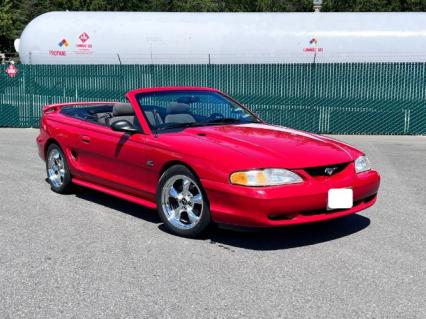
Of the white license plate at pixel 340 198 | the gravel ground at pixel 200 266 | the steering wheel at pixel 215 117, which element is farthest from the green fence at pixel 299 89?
the white license plate at pixel 340 198

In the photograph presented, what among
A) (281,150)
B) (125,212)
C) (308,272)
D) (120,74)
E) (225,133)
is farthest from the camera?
(120,74)

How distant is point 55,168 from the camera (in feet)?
24.4

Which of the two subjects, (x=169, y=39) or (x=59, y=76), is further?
(x=169, y=39)

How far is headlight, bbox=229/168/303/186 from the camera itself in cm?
478

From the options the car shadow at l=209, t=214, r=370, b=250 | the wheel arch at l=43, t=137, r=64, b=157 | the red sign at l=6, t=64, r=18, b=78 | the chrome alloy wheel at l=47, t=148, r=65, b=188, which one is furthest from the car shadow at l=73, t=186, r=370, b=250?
the red sign at l=6, t=64, r=18, b=78

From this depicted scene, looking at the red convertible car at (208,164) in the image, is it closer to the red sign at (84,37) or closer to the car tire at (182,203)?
the car tire at (182,203)

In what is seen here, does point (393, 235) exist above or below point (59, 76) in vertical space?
below

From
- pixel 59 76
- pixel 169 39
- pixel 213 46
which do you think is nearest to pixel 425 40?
pixel 213 46

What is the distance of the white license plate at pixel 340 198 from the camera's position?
4918mm

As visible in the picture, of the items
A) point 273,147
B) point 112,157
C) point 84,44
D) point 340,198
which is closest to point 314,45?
point 84,44

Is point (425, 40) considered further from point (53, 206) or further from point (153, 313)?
point (153, 313)

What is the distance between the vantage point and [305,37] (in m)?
17.9

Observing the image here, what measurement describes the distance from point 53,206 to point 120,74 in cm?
1055

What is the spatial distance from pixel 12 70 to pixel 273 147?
1338 centimetres
